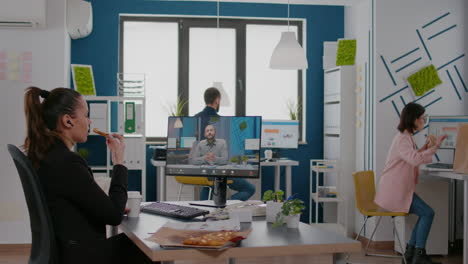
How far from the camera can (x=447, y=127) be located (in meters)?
4.98

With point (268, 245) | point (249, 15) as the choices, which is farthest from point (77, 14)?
point (268, 245)

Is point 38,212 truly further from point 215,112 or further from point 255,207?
point 215,112

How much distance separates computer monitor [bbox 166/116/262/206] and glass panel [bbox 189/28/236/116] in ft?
11.5

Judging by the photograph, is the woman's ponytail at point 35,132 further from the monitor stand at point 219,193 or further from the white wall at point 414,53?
the white wall at point 414,53

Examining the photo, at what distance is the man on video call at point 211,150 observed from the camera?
2924 mm

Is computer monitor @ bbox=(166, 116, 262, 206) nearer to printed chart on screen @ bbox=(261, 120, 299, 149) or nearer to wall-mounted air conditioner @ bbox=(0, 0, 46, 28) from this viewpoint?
wall-mounted air conditioner @ bbox=(0, 0, 46, 28)

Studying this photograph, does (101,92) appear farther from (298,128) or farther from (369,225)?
(369,225)

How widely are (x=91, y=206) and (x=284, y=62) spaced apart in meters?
3.16

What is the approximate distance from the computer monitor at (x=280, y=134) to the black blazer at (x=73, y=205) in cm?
413

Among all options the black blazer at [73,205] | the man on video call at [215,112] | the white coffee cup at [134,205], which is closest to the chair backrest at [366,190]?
the man on video call at [215,112]

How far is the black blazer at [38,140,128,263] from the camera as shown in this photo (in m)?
2.03

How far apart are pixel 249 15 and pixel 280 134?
4.58ft

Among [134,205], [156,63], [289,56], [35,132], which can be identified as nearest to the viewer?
[35,132]

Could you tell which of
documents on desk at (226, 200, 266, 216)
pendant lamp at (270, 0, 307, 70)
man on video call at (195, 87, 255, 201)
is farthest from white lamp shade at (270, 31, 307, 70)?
documents on desk at (226, 200, 266, 216)
